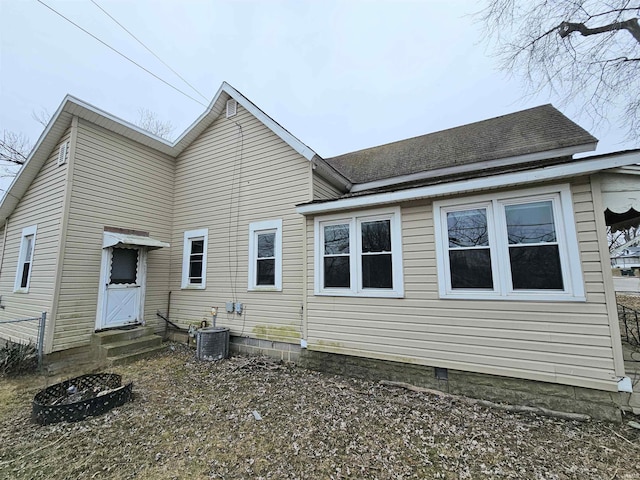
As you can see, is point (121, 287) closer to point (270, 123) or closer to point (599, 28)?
point (270, 123)

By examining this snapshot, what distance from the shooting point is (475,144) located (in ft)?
26.9

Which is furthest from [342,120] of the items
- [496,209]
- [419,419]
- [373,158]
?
[419,419]

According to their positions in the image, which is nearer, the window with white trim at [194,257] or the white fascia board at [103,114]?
the white fascia board at [103,114]

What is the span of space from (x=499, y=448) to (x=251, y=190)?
22.8 ft

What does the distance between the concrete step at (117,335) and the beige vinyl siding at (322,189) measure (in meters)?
5.78

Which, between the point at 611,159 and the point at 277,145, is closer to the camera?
the point at 611,159

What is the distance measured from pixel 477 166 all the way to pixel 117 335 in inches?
405

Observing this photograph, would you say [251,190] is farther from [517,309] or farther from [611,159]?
[611,159]

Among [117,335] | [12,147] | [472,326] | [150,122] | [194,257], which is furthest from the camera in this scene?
[150,122]

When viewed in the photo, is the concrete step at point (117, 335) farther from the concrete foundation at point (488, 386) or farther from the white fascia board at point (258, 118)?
the white fascia board at point (258, 118)

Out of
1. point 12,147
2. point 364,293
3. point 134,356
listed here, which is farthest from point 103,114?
point 12,147

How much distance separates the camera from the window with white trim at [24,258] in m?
7.66

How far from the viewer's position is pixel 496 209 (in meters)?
4.28

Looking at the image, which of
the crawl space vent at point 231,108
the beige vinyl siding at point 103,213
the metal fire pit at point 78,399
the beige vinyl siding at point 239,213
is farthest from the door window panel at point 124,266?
the crawl space vent at point 231,108
